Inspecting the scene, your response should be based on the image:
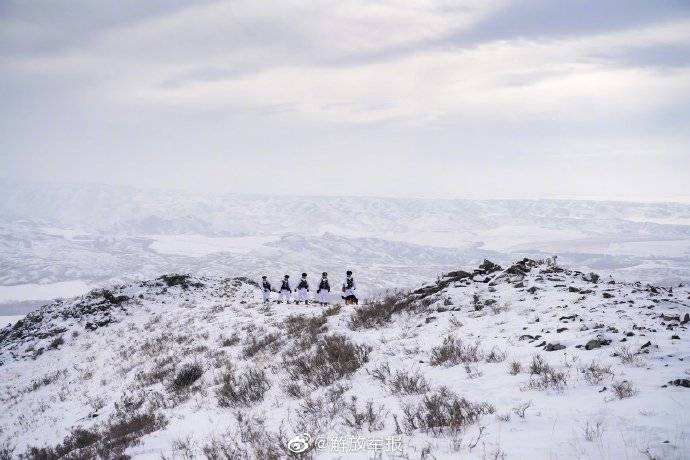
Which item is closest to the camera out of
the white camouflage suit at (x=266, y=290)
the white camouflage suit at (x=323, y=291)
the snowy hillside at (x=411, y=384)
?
the snowy hillside at (x=411, y=384)

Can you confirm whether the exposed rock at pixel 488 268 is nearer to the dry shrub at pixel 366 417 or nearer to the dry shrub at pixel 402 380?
the dry shrub at pixel 402 380

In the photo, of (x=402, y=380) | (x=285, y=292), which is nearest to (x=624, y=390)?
(x=402, y=380)

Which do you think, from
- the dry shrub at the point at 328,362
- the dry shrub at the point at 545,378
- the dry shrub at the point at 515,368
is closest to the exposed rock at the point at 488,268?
the dry shrub at the point at 328,362

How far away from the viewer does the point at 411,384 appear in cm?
675

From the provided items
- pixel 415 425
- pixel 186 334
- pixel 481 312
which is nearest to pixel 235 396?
pixel 415 425

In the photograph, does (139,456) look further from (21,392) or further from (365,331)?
(21,392)

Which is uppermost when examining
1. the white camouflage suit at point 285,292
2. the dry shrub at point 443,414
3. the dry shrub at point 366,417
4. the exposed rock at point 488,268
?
the exposed rock at point 488,268

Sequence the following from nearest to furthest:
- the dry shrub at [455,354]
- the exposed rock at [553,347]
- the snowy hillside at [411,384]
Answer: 1. the snowy hillside at [411,384]
2. the exposed rock at [553,347]
3. the dry shrub at [455,354]

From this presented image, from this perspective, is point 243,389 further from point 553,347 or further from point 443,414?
point 553,347

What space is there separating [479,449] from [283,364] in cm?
642

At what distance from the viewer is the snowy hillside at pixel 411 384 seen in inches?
191

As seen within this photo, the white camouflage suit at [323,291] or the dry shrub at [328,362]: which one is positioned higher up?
the dry shrub at [328,362]

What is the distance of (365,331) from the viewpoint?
11.8 metres

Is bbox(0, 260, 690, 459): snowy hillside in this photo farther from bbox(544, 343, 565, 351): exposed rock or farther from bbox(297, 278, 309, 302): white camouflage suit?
bbox(297, 278, 309, 302): white camouflage suit
